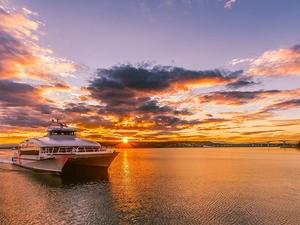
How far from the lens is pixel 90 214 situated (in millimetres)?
25328

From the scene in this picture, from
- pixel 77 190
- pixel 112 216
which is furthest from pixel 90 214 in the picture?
pixel 77 190

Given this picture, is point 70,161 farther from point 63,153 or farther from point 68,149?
point 68,149

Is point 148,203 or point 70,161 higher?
point 70,161

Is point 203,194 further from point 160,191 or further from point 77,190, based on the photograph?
point 77,190

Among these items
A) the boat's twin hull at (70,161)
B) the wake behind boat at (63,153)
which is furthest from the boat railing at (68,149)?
the boat's twin hull at (70,161)

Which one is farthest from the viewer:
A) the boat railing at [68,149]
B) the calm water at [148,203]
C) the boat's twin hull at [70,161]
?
the boat railing at [68,149]

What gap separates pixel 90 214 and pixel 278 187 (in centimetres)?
3207

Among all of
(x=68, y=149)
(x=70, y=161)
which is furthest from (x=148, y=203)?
(x=68, y=149)

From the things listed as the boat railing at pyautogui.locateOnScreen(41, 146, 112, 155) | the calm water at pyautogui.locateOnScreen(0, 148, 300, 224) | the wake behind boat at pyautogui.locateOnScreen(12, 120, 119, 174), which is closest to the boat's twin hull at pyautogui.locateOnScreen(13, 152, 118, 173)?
the wake behind boat at pyautogui.locateOnScreen(12, 120, 119, 174)

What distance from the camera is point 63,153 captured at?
48969mm

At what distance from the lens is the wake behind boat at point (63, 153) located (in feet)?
160

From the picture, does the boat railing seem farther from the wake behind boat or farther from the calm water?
the calm water

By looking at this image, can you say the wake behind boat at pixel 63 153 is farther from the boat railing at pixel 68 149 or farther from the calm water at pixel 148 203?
the calm water at pixel 148 203

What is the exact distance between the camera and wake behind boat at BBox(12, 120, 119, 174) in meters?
48.6
